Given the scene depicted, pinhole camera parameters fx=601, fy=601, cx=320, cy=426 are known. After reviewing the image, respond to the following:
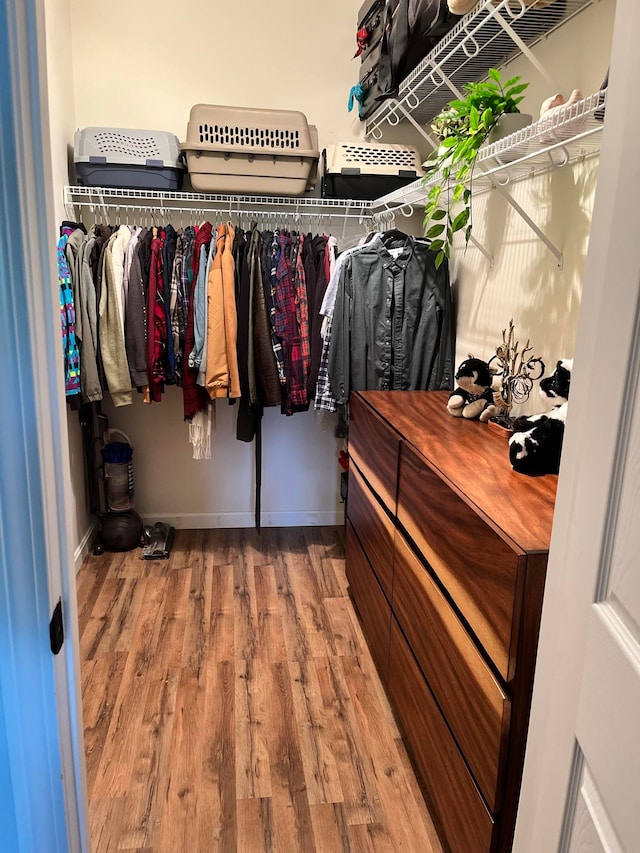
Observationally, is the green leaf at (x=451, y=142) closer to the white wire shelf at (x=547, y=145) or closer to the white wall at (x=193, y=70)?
the white wire shelf at (x=547, y=145)

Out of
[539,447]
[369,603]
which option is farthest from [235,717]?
[539,447]

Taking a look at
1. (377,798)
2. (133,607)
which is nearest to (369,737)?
(377,798)

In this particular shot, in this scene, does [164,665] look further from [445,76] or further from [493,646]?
[445,76]

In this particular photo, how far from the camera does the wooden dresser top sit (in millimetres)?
1245

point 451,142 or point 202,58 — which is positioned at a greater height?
point 202,58

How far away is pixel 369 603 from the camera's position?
230 centimetres

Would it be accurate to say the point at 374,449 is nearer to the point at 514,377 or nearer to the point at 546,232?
the point at 514,377

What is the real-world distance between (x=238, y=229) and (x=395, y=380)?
1060mm

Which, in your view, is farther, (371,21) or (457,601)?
(371,21)

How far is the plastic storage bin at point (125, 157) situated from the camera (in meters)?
2.79

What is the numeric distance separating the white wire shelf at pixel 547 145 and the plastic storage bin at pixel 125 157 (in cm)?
129

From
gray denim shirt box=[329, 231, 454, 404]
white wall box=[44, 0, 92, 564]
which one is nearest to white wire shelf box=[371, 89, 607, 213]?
gray denim shirt box=[329, 231, 454, 404]

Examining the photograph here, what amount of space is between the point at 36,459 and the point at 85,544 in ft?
8.53

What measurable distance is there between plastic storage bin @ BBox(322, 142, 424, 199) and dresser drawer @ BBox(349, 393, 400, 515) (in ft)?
3.75
